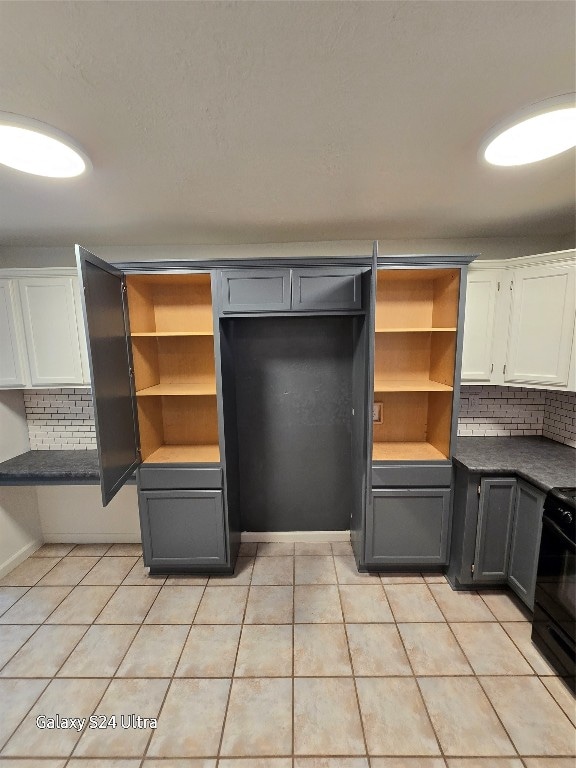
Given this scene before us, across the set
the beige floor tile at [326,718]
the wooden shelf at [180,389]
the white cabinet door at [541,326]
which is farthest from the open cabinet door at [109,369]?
the white cabinet door at [541,326]

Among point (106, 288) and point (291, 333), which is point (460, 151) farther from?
point (106, 288)

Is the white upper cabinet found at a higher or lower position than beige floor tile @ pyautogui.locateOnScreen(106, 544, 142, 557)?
higher

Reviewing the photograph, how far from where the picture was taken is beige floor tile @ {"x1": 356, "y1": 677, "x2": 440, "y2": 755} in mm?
1375

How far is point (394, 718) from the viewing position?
1.48 meters

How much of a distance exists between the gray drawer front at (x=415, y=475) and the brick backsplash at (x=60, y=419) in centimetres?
236

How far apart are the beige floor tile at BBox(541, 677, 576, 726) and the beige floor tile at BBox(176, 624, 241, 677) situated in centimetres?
161

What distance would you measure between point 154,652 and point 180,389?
159cm

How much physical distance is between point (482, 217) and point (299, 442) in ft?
6.66

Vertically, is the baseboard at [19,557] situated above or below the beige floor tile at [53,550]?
above

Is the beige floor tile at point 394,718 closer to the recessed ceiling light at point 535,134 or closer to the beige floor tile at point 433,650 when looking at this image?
the beige floor tile at point 433,650

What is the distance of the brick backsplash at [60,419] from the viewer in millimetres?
2660

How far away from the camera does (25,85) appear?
3.10 feet

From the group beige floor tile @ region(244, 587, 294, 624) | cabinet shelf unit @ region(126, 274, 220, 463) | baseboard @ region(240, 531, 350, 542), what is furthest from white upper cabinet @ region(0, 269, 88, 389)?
beige floor tile @ region(244, 587, 294, 624)

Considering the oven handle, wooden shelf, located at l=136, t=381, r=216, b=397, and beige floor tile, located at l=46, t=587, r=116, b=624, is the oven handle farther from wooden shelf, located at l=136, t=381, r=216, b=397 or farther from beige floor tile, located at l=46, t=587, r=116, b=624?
beige floor tile, located at l=46, t=587, r=116, b=624
